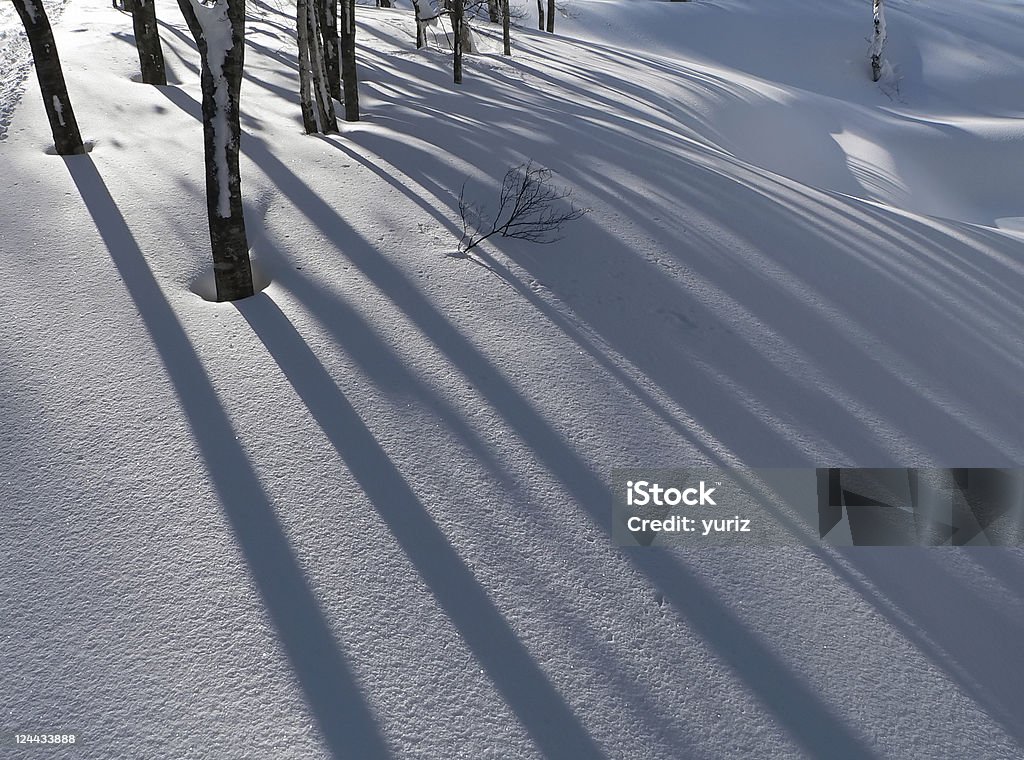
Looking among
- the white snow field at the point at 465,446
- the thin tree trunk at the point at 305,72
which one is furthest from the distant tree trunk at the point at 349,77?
the white snow field at the point at 465,446

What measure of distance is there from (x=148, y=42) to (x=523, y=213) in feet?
25.0

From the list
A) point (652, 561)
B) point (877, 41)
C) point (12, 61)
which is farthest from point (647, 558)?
point (877, 41)

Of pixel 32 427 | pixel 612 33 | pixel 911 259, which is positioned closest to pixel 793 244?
pixel 911 259

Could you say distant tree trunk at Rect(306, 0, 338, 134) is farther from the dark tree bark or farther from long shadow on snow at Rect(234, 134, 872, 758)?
the dark tree bark

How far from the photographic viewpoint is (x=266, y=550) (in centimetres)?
321

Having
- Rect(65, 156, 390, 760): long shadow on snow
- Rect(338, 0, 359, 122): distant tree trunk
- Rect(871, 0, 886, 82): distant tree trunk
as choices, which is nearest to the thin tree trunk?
Rect(338, 0, 359, 122): distant tree trunk

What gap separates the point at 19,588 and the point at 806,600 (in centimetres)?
351

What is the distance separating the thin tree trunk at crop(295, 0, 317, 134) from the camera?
8289 mm

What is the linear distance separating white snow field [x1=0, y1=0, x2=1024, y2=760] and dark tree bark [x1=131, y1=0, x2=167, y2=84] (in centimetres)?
266

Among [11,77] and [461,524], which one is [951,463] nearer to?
[461,524]

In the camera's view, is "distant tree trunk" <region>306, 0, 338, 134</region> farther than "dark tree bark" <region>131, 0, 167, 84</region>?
No

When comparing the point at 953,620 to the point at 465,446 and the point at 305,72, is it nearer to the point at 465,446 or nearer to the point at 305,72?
the point at 465,446

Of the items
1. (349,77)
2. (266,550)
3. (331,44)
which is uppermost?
(331,44)

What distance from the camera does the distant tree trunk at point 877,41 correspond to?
25047 millimetres
